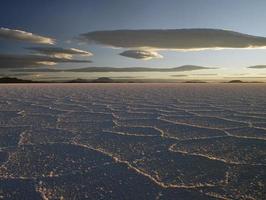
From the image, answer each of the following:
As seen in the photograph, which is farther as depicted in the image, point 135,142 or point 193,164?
→ point 135,142

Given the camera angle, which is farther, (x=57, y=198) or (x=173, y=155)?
(x=173, y=155)

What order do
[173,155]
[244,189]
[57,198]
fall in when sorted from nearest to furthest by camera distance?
[57,198], [244,189], [173,155]

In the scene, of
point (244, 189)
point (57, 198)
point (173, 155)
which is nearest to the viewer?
point (57, 198)

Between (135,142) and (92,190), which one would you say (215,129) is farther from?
(92,190)

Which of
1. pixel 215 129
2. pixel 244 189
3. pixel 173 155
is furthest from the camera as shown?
pixel 215 129

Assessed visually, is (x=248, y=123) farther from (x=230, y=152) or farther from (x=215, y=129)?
(x=230, y=152)

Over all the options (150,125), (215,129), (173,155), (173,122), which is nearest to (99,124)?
(150,125)

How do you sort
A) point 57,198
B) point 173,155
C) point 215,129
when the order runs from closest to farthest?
point 57,198
point 173,155
point 215,129

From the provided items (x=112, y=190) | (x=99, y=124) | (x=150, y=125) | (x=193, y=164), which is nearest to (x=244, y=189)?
(x=193, y=164)
